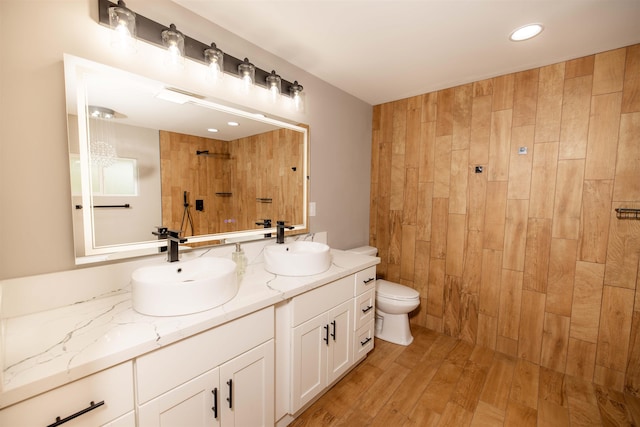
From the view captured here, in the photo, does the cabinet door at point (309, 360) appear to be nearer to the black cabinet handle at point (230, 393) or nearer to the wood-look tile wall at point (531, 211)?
the black cabinet handle at point (230, 393)

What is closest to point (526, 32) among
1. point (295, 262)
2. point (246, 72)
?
point (246, 72)

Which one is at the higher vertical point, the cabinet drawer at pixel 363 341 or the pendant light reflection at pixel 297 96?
the pendant light reflection at pixel 297 96

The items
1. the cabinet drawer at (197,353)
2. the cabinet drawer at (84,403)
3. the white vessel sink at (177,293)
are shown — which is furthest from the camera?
the white vessel sink at (177,293)

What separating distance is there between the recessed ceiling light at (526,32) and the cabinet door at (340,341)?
1.99 metres

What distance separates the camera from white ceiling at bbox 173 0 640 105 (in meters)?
1.35

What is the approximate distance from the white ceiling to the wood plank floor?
90.1 inches

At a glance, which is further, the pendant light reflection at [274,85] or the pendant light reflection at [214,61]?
the pendant light reflection at [274,85]

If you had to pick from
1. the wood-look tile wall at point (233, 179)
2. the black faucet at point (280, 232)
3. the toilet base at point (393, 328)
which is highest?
the wood-look tile wall at point (233, 179)

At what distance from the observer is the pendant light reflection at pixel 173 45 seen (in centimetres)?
125

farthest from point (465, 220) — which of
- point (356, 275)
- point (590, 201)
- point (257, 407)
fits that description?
point (257, 407)

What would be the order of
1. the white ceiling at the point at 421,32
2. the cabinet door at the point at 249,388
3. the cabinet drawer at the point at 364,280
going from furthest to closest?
the cabinet drawer at the point at 364,280 < the white ceiling at the point at 421,32 < the cabinet door at the point at 249,388

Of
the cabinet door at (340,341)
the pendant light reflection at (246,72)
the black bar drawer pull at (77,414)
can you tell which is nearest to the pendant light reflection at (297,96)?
the pendant light reflection at (246,72)

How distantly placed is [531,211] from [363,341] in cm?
166

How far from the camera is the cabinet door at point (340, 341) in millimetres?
1633
